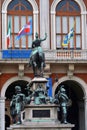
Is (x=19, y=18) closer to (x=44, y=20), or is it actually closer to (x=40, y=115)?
(x=44, y=20)

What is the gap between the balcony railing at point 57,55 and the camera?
40.8 meters

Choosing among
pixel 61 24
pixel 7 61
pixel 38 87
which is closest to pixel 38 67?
pixel 38 87

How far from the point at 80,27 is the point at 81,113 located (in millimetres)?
6595

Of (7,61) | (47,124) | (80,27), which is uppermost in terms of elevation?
(80,27)

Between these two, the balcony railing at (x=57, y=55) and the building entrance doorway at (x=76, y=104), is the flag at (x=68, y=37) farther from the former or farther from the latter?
the building entrance doorway at (x=76, y=104)

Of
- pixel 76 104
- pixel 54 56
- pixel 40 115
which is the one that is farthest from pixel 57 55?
pixel 40 115

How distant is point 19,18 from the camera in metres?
42.9

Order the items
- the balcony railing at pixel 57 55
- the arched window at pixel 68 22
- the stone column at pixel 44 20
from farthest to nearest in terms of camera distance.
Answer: the arched window at pixel 68 22 < the stone column at pixel 44 20 < the balcony railing at pixel 57 55

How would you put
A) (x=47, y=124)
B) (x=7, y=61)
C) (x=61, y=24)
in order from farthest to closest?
(x=61, y=24) → (x=7, y=61) → (x=47, y=124)

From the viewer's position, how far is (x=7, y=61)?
40500 millimetres

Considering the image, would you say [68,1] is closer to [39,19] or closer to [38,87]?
[39,19]

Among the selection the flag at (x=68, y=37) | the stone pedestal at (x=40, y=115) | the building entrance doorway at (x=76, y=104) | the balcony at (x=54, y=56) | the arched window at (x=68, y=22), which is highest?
the arched window at (x=68, y=22)

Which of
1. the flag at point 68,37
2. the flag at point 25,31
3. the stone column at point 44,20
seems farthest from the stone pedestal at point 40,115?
the stone column at point 44,20

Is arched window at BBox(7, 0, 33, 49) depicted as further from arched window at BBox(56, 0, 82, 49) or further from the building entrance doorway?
the building entrance doorway
